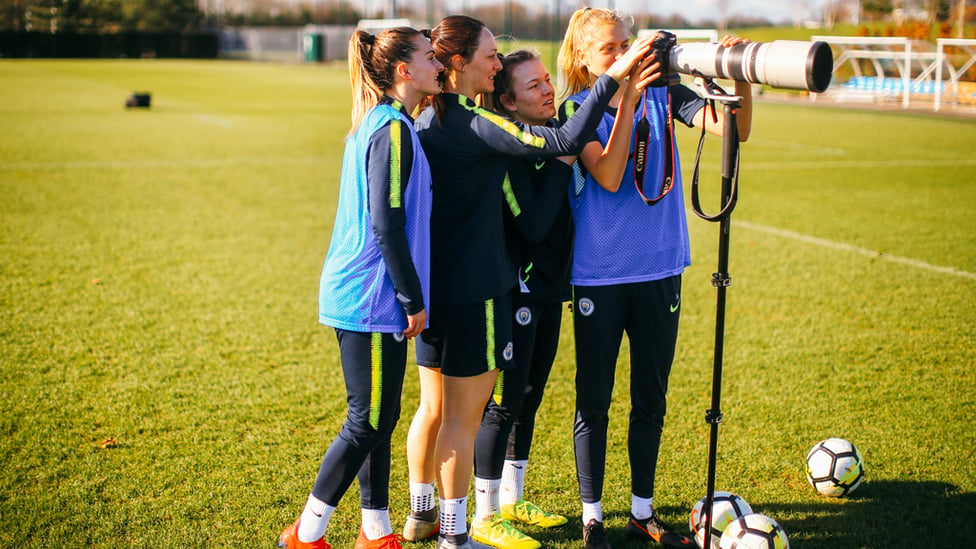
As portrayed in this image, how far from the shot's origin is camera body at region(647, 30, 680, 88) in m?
2.67

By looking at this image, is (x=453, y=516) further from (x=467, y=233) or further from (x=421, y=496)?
(x=467, y=233)

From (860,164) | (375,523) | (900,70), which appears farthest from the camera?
(900,70)

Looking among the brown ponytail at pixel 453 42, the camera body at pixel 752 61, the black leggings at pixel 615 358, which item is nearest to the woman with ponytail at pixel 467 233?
the brown ponytail at pixel 453 42

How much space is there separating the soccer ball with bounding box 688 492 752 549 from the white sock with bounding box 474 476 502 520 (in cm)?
78

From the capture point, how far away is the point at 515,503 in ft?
11.4

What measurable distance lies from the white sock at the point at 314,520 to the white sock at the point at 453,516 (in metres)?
0.41

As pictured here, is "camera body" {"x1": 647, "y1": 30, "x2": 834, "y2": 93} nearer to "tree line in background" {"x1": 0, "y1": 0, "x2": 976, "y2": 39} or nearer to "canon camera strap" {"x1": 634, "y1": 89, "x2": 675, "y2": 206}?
"canon camera strap" {"x1": 634, "y1": 89, "x2": 675, "y2": 206}

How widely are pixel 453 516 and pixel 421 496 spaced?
0.76ft

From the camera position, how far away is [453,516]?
304 cm

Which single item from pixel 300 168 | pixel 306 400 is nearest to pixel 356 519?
pixel 306 400

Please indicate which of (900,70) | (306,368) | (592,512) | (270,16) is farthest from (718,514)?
(270,16)

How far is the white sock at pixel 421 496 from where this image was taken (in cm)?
321

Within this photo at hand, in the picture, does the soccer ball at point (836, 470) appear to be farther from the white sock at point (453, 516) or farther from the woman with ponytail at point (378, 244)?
the woman with ponytail at point (378, 244)

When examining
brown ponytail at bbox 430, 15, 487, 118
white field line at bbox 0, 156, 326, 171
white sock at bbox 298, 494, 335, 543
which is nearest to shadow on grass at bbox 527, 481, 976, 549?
white sock at bbox 298, 494, 335, 543
